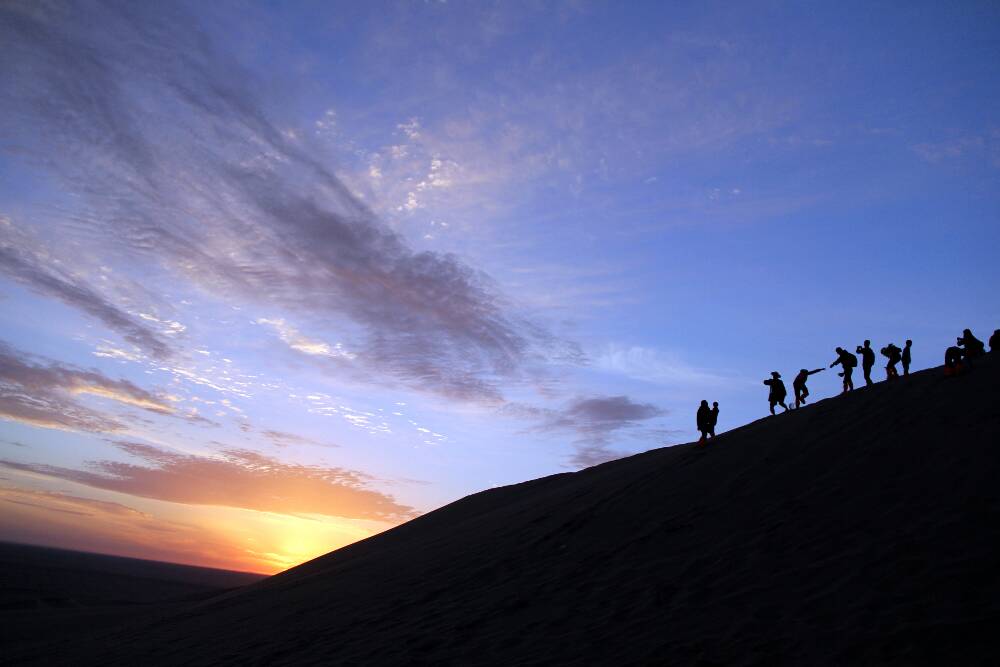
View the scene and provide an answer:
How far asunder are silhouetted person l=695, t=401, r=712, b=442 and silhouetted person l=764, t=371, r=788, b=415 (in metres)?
2.20

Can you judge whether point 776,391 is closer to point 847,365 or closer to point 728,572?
point 847,365

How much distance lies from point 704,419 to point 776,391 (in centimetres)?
247

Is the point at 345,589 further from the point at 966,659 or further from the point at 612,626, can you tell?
the point at 966,659

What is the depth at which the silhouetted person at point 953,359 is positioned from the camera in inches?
463

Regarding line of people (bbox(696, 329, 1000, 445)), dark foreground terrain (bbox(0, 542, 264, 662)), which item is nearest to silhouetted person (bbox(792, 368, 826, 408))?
line of people (bbox(696, 329, 1000, 445))

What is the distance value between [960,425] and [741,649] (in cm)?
610

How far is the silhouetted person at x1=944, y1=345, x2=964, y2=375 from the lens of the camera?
463 inches

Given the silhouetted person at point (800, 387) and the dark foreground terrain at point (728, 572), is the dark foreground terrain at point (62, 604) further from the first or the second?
the silhouetted person at point (800, 387)

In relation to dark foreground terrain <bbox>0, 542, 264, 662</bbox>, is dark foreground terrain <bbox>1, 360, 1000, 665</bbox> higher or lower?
higher

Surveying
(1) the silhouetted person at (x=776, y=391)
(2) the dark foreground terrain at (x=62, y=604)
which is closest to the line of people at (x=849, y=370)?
(1) the silhouetted person at (x=776, y=391)

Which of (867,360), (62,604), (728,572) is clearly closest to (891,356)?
(867,360)

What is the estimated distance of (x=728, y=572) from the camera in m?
7.29

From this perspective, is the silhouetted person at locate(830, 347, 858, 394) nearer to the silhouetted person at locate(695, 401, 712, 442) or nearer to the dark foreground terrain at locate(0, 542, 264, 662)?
the silhouetted person at locate(695, 401, 712, 442)

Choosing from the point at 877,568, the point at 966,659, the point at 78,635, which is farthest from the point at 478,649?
the point at 78,635
